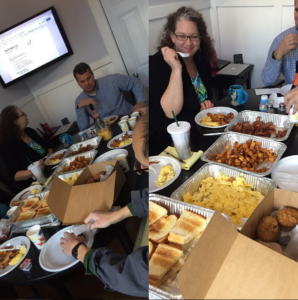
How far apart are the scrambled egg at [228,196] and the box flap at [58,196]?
0.36 metres

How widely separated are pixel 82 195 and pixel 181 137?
0.43 metres

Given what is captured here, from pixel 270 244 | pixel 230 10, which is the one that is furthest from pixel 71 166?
pixel 230 10

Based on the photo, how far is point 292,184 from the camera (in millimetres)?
521

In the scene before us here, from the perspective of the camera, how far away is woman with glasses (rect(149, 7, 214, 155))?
2.21ft

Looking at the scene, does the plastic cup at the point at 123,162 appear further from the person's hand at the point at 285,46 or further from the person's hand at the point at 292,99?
the person's hand at the point at 285,46

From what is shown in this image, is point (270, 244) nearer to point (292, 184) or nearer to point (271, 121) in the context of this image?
point (292, 184)

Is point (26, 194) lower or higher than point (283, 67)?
higher

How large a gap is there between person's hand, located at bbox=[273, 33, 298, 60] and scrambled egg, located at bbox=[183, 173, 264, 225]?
1139 millimetres

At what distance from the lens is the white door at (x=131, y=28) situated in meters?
0.14

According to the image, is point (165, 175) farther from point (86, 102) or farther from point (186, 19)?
point (186, 19)

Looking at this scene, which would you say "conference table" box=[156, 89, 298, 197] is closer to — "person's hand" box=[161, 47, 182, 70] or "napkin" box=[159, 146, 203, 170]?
"napkin" box=[159, 146, 203, 170]

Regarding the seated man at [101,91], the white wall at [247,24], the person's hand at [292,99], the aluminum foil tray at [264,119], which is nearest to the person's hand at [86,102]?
the seated man at [101,91]

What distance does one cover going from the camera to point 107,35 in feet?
0.49

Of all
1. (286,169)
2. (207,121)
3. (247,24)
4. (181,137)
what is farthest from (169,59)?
(247,24)
